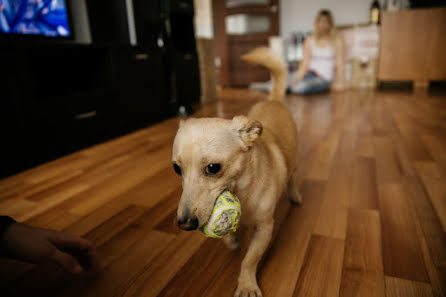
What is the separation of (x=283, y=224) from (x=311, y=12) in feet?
21.2

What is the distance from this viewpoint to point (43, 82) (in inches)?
102

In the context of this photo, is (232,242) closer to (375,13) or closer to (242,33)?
(375,13)

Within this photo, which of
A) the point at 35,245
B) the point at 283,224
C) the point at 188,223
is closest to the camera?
the point at 35,245

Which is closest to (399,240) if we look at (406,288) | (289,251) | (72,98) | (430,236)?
(430,236)

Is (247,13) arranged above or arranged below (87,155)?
above

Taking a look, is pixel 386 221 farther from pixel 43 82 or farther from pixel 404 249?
pixel 43 82

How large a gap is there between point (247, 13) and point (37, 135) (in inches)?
221

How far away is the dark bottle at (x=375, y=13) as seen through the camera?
5.47 meters

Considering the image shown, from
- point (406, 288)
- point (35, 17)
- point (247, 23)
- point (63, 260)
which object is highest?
point (247, 23)

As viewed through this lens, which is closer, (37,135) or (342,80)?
(37,135)

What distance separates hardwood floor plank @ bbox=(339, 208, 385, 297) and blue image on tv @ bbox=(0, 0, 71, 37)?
2.44 metres

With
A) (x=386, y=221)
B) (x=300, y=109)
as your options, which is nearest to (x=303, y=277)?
(x=386, y=221)

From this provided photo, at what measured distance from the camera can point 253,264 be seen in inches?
33.9

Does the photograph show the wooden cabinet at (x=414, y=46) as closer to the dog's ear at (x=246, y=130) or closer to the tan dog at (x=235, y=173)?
the tan dog at (x=235, y=173)
